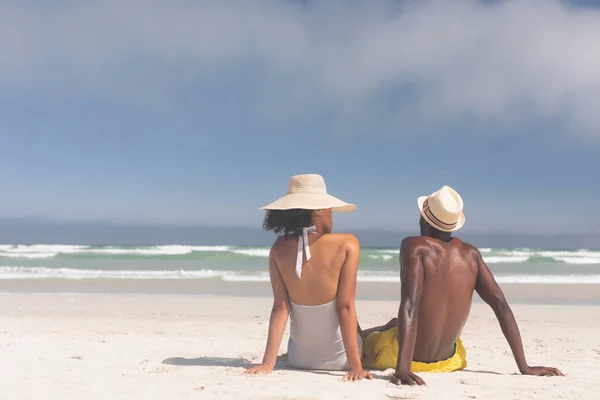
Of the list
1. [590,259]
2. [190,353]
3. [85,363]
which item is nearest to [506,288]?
[190,353]

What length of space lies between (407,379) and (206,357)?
86.8 inches

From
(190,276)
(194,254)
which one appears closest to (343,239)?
(190,276)

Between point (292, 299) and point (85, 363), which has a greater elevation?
point (292, 299)

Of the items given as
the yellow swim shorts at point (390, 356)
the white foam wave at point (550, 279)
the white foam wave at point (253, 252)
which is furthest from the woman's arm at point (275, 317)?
the white foam wave at point (253, 252)

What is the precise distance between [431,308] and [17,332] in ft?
16.1

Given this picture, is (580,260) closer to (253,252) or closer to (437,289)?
(253,252)

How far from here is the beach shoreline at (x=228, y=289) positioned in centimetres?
1245

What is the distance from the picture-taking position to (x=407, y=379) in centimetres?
371

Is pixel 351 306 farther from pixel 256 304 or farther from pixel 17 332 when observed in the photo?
pixel 256 304

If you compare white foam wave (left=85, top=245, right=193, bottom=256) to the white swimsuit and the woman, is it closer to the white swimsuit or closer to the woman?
the white swimsuit

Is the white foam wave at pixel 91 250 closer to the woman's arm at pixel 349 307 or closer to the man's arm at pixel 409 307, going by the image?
the woman's arm at pixel 349 307

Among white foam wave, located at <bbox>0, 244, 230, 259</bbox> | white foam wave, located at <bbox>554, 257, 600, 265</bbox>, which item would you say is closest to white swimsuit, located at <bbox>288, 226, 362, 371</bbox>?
white foam wave, located at <bbox>0, 244, 230, 259</bbox>

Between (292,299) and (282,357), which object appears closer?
(292,299)

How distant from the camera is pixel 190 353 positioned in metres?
5.48
